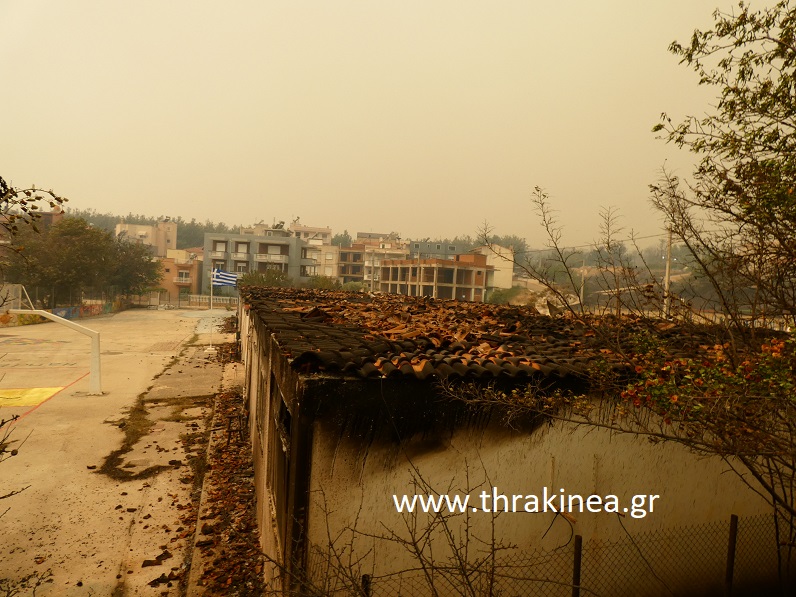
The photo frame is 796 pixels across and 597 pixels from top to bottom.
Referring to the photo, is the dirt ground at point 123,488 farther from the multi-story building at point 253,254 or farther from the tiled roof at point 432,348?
the multi-story building at point 253,254

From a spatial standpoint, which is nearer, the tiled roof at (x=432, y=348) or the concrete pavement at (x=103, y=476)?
the tiled roof at (x=432, y=348)

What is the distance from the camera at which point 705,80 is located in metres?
6.45

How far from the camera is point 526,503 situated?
5711 millimetres

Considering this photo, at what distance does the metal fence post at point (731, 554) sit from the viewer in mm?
6418

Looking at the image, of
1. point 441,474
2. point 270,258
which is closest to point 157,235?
point 270,258

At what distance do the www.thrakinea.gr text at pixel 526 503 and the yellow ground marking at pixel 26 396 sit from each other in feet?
53.4

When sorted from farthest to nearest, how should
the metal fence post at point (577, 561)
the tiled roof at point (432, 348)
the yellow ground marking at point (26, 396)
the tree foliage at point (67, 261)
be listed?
the tree foliage at point (67, 261)
the yellow ground marking at point (26, 396)
the metal fence post at point (577, 561)
the tiled roof at point (432, 348)

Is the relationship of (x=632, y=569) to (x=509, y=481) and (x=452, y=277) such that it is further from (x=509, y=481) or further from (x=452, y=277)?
(x=452, y=277)

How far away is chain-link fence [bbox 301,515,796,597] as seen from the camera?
518 cm

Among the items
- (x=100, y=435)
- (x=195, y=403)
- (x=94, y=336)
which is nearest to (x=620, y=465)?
(x=100, y=435)

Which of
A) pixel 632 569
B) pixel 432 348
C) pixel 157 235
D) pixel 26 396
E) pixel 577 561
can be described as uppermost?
pixel 157 235

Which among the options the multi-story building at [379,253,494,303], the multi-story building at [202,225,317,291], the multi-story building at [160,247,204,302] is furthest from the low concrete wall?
the multi-story building at [379,253,494,303]

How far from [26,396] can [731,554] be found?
64.3ft

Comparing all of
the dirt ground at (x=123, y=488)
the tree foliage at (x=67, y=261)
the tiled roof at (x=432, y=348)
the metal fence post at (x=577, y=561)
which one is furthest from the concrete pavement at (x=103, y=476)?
the tree foliage at (x=67, y=261)
